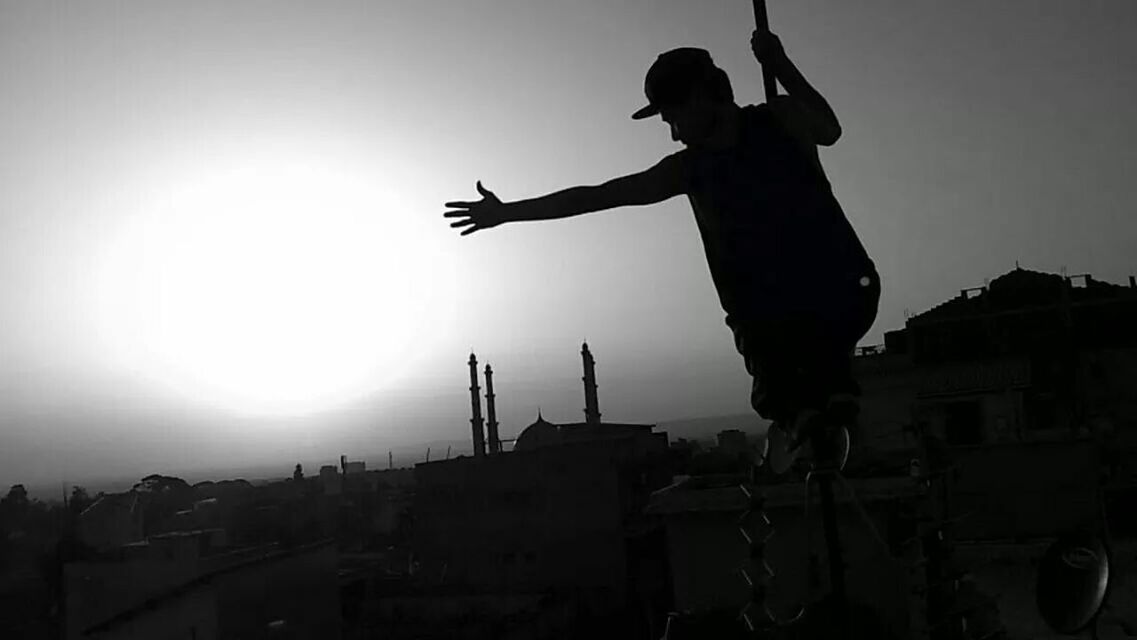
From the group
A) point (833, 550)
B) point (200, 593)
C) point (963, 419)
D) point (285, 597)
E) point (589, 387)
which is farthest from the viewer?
point (589, 387)

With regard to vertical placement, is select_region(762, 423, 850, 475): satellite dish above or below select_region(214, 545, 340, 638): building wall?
above

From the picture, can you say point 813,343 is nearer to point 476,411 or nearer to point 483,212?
point 483,212

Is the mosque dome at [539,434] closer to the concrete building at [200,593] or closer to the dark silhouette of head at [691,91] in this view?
the concrete building at [200,593]

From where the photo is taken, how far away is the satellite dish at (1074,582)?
248cm

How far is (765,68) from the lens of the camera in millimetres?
2057

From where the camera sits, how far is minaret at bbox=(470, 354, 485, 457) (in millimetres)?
40750

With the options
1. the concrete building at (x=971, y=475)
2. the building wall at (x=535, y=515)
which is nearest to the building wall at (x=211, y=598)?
the building wall at (x=535, y=515)

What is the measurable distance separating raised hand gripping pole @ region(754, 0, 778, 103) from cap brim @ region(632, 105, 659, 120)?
0.78ft

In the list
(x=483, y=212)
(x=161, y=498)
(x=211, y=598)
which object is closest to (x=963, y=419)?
(x=211, y=598)

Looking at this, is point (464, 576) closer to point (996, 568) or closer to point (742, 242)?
point (996, 568)

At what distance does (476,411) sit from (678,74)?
133 feet

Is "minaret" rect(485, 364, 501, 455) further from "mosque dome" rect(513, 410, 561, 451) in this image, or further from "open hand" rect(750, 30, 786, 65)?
"open hand" rect(750, 30, 786, 65)

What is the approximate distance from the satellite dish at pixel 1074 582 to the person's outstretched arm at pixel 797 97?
1367 millimetres

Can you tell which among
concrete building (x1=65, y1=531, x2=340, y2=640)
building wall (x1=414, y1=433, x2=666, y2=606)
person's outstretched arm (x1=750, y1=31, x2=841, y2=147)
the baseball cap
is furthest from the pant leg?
building wall (x1=414, y1=433, x2=666, y2=606)
